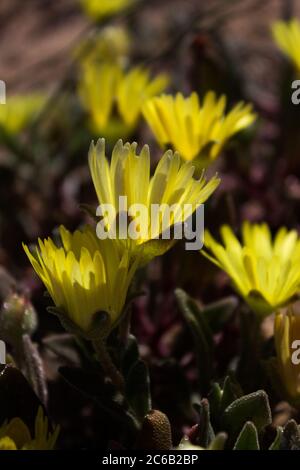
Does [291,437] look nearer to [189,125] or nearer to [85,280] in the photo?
[85,280]

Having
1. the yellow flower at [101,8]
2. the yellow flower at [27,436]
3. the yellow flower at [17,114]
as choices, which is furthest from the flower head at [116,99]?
the yellow flower at [27,436]

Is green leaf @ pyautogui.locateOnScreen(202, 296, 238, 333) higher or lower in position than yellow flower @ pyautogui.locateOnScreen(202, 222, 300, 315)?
lower

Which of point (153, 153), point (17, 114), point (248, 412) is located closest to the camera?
point (248, 412)

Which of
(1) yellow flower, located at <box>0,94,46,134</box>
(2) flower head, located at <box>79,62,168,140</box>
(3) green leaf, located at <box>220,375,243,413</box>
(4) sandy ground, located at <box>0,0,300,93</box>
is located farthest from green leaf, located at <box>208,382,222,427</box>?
(4) sandy ground, located at <box>0,0,300,93</box>

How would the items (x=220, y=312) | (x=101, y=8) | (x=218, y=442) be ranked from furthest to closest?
(x=101, y=8) → (x=220, y=312) → (x=218, y=442)

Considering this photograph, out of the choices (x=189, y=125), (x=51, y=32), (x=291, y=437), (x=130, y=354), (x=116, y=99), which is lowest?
(x=291, y=437)

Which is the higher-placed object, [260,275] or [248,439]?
[260,275]

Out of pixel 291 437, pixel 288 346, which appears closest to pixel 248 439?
pixel 291 437

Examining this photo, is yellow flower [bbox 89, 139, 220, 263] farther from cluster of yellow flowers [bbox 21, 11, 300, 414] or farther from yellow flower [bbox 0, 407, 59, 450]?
yellow flower [bbox 0, 407, 59, 450]
